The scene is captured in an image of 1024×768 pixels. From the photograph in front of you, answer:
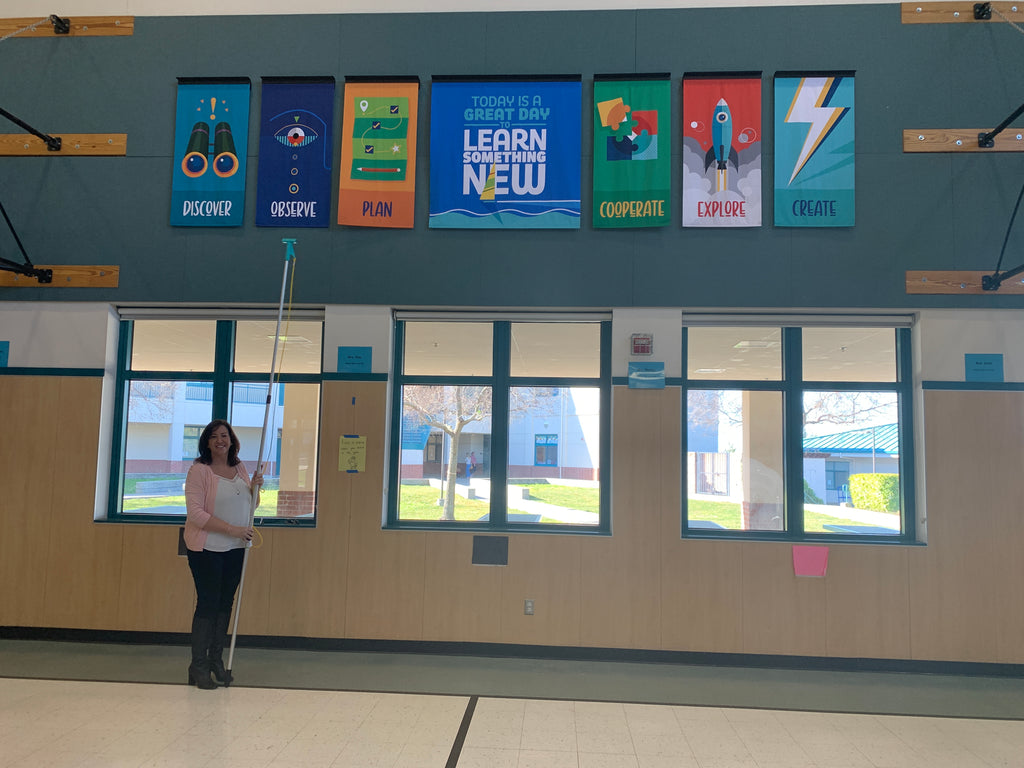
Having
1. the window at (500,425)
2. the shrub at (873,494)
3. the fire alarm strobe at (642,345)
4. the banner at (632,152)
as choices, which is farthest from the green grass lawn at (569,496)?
the banner at (632,152)

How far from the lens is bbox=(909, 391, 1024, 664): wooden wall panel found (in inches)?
177

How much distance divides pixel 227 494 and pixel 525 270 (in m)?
2.61

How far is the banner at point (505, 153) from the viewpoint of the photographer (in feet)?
16.4

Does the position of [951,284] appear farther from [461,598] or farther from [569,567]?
[461,598]

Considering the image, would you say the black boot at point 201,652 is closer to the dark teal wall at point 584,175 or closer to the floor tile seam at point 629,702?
the floor tile seam at point 629,702

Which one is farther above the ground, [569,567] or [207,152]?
[207,152]

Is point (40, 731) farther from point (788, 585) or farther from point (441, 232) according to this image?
point (788, 585)

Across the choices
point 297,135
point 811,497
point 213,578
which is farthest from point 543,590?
point 297,135

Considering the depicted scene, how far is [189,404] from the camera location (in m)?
5.23

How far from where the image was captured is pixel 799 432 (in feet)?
16.1

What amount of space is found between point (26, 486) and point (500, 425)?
369 cm

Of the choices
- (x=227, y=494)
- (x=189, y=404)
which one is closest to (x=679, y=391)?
(x=227, y=494)

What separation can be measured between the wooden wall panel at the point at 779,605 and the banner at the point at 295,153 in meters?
4.14

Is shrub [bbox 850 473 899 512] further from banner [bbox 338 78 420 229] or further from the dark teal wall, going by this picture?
banner [bbox 338 78 420 229]
